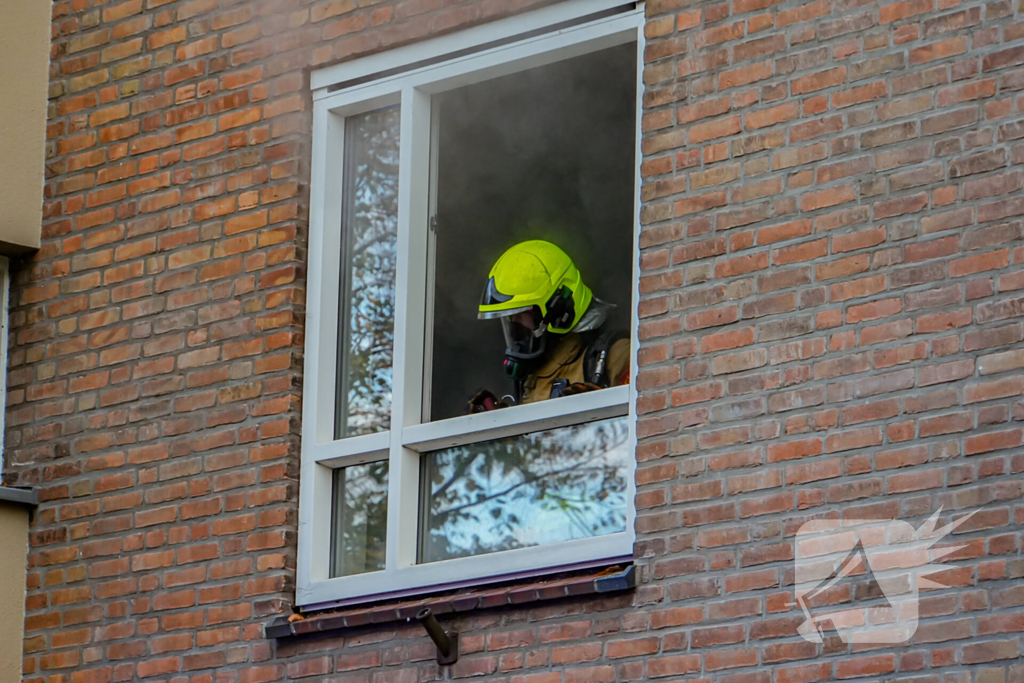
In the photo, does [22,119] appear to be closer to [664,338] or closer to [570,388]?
[570,388]

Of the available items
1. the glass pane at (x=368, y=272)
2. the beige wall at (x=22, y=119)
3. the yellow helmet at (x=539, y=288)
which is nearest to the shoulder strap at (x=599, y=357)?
the yellow helmet at (x=539, y=288)

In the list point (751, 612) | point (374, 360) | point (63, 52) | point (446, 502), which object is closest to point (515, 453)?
point (446, 502)

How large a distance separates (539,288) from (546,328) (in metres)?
0.17

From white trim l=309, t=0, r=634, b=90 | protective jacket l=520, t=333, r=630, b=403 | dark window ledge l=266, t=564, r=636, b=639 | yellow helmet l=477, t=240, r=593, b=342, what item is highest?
white trim l=309, t=0, r=634, b=90

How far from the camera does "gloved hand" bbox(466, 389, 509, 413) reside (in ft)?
23.0

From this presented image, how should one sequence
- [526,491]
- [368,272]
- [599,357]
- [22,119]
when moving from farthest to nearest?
[22,119] < [368,272] < [599,357] < [526,491]

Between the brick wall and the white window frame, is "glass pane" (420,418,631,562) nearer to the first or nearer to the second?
the white window frame

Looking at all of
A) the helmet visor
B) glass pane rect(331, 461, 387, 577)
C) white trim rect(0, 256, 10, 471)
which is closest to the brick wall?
white trim rect(0, 256, 10, 471)

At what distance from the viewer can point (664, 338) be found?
6355mm

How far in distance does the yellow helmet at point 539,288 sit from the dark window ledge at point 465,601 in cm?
112

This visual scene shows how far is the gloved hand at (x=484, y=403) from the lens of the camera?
7.01 meters

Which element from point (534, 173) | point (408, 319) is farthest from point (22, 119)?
point (534, 173)

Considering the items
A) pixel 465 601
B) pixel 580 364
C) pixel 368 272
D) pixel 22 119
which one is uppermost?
pixel 22 119

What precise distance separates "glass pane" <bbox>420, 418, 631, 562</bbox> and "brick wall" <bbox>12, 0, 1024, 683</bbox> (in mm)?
333
